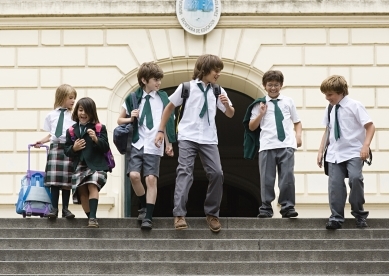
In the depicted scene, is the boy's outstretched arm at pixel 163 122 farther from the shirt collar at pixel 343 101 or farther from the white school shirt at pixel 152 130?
the shirt collar at pixel 343 101


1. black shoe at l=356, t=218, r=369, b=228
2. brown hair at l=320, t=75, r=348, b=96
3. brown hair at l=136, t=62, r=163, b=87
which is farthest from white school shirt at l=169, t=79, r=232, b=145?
black shoe at l=356, t=218, r=369, b=228

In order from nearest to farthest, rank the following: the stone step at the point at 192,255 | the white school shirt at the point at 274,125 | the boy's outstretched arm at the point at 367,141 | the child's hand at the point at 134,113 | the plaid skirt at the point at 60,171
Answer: the stone step at the point at 192,255 < the boy's outstretched arm at the point at 367,141 < the child's hand at the point at 134,113 < the plaid skirt at the point at 60,171 < the white school shirt at the point at 274,125

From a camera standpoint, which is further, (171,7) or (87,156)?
(171,7)

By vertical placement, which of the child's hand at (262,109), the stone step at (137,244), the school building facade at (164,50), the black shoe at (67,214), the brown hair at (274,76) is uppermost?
the school building facade at (164,50)

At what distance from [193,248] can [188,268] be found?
822mm

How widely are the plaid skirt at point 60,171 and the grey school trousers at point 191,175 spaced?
1.40 meters

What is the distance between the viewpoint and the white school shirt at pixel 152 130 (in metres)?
12.4

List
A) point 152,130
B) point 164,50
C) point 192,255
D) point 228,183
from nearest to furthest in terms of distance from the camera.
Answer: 1. point 192,255
2. point 152,130
3. point 164,50
4. point 228,183

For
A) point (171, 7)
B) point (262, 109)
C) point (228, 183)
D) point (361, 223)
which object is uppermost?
point (171, 7)

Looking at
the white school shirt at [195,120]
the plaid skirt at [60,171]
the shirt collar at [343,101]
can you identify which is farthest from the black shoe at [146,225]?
the shirt collar at [343,101]

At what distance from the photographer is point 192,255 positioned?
36.4 feet

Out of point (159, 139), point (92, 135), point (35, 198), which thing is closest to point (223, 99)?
point (159, 139)

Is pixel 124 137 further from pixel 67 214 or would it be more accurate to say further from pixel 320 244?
pixel 320 244

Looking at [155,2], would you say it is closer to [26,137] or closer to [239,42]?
[239,42]
